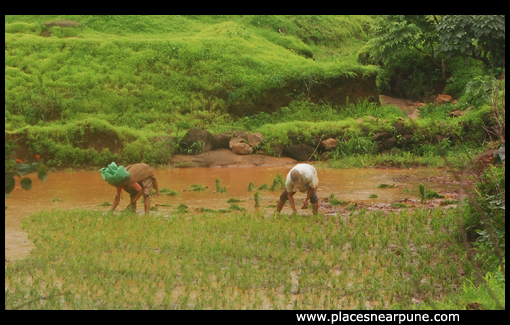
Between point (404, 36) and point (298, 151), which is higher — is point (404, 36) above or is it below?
above

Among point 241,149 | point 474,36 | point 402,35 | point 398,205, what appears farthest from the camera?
point 402,35

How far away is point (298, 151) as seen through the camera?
18688mm

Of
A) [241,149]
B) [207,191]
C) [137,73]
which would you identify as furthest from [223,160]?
[137,73]

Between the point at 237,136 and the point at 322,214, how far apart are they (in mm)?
9329

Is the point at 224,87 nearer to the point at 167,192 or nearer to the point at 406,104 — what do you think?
the point at 406,104

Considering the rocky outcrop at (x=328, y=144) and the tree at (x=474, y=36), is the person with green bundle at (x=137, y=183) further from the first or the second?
the tree at (x=474, y=36)

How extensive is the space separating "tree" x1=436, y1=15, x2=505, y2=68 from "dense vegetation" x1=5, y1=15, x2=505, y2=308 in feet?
0.17

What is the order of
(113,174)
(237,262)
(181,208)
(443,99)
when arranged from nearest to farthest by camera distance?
(237,262) < (113,174) < (181,208) < (443,99)

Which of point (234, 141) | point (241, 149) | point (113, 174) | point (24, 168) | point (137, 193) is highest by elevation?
point (24, 168)

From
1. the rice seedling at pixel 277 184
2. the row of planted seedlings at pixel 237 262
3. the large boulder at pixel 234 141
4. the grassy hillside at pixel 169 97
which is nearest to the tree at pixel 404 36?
the grassy hillside at pixel 169 97

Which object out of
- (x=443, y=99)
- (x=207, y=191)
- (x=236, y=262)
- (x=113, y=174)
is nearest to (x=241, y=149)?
(x=207, y=191)

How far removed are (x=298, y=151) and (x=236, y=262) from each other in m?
11.7

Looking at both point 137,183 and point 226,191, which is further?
point 226,191

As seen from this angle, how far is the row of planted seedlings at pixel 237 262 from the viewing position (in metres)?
5.83
